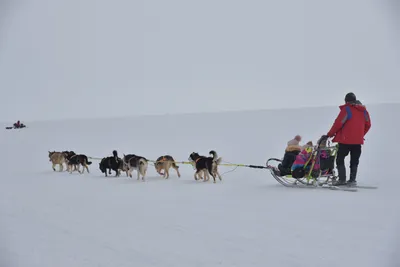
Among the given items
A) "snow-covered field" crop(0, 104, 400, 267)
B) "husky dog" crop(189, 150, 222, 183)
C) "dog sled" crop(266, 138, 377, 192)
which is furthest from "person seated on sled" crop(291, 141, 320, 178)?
"husky dog" crop(189, 150, 222, 183)

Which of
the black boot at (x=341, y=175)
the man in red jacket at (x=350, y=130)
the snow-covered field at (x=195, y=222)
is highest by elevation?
the man in red jacket at (x=350, y=130)

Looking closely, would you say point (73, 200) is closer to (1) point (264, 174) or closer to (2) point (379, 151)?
(1) point (264, 174)

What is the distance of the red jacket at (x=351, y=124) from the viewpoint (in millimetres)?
5840

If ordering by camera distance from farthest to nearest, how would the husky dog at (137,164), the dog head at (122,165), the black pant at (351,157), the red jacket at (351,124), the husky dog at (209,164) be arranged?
the dog head at (122,165), the husky dog at (137,164), the husky dog at (209,164), the black pant at (351,157), the red jacket at (351,124)

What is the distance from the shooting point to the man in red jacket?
584 centimetres

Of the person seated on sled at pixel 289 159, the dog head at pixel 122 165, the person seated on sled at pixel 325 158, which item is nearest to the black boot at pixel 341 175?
the person seated on sled at pixel 325 158

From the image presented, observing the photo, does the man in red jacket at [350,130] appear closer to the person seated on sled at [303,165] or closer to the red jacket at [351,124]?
the red jacket at [351,124]

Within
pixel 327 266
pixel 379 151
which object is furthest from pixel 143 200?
pixel 379 151

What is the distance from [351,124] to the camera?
230 inches

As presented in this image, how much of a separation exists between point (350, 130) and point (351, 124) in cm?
9

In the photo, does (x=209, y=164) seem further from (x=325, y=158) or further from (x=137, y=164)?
(x=325, y=158)

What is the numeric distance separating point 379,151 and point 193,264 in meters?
8.61

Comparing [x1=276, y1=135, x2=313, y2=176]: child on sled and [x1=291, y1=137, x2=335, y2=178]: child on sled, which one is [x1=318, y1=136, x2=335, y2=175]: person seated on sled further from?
[x1=276, y1=135, x2=313, y2=176]: child on sled

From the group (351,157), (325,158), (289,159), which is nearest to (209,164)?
(289,159)
